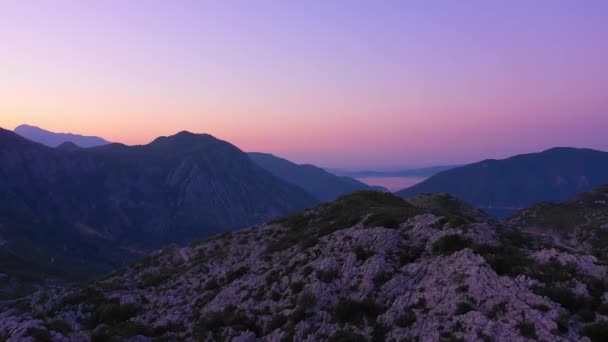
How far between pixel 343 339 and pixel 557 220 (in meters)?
209

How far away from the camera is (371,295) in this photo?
2917 cm

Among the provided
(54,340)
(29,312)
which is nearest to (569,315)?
(54,340)

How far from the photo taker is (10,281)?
172 m

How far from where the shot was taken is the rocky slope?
22.6 m

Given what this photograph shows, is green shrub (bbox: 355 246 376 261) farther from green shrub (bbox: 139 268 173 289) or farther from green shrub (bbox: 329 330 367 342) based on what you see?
green shrub (bbox: 139 268 173 289)

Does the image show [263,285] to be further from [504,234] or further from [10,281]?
[10,281]

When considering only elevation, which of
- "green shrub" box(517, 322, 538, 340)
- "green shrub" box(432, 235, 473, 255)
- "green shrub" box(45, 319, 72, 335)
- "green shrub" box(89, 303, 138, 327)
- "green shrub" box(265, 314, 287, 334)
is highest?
"green shrub" box(432, 235, 473, 255)

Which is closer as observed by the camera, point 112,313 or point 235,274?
point 112,313

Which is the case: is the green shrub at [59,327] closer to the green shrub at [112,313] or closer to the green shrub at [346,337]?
the green shrub at [112,313]

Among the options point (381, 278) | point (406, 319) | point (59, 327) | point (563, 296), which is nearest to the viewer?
point (563, 296)

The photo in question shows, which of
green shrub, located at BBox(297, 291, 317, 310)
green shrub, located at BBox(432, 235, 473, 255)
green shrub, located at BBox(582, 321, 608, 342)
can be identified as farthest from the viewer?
green shrub, located at BBox(432, 235, 473, 255)

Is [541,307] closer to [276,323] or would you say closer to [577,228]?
[276,323]

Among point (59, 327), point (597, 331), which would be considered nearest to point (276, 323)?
point (59, 327)

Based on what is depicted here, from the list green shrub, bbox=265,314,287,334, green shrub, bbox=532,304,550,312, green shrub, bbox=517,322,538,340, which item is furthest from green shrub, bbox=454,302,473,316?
green shrub, bbox=265,314,287,334
